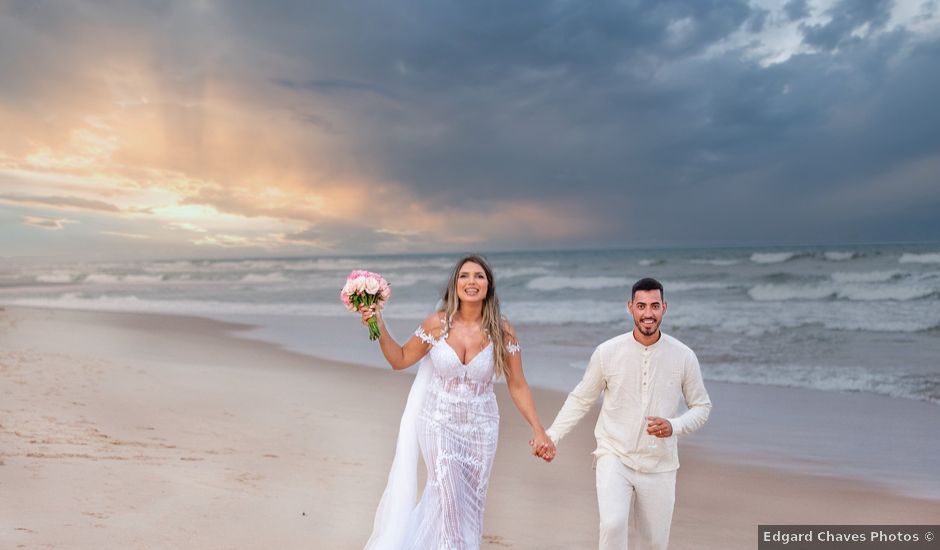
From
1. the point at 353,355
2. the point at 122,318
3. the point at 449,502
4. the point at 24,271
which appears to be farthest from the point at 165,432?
the point at 24,271

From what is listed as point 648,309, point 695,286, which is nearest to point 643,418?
point 648,309

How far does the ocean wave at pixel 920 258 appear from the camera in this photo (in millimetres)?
36731

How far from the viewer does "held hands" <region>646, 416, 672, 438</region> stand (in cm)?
359

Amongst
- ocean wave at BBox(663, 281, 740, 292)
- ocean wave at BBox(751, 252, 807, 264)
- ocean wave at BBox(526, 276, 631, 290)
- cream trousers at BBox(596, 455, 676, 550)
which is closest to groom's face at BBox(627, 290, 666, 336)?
cream trousers at BBox(596, 455, 676, 550)

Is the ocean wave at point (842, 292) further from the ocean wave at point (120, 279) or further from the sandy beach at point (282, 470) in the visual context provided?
the ocean wave at point (120, 279)

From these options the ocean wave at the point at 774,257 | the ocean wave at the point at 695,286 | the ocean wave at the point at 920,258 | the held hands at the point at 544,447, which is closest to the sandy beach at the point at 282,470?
the held hands at the point at 544,447

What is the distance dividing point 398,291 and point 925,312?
73.9 feet

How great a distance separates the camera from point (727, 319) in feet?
66.8

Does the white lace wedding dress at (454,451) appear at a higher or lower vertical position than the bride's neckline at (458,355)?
lower

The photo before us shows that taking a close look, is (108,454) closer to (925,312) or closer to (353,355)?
(353,355)

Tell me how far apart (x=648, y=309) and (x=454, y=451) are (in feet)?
4.48

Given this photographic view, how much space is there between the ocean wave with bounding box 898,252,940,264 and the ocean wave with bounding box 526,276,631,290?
573 inches

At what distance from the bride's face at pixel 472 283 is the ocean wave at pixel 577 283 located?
30935mm

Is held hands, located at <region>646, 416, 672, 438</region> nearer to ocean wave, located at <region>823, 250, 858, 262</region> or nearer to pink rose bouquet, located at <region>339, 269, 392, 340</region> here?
pink rose bouquet, located at <region>339, 269, 392, 340</region>
